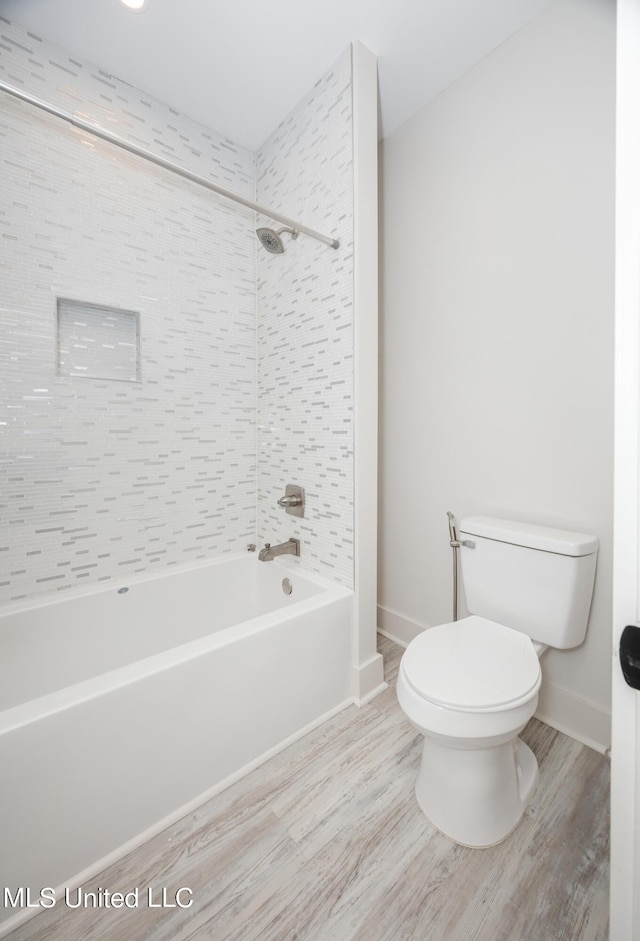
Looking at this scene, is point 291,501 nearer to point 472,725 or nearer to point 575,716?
point 472,725

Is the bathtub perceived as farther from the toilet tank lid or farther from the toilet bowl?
the toilet tank lid

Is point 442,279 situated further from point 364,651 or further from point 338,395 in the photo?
point 364,651

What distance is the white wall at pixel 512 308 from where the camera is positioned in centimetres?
123

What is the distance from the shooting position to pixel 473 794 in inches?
40.8

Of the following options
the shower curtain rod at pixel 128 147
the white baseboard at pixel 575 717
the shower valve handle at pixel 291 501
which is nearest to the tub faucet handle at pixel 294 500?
the shower valve handle at pixel 291 501

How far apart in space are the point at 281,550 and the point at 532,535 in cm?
107

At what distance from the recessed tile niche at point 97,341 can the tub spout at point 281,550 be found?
982mm

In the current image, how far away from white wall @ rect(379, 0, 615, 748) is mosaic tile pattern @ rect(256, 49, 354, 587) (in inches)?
16.5

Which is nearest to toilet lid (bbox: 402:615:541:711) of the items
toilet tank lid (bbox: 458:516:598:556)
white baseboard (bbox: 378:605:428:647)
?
toilet tank lid (bbox: 458:516:598:556)

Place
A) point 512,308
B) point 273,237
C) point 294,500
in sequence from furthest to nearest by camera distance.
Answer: point 294,500 < point 273,237 < point 512,308

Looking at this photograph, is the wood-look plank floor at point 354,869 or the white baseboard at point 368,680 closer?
the wood-look plank floor at point 354,869

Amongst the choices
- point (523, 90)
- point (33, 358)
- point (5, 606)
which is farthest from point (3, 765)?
point (523, 90)

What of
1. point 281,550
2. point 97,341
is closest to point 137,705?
point 281,550

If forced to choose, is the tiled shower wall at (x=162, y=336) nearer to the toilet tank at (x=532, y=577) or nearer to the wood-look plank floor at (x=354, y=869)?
the toilet tank at (x=532, y=577)
